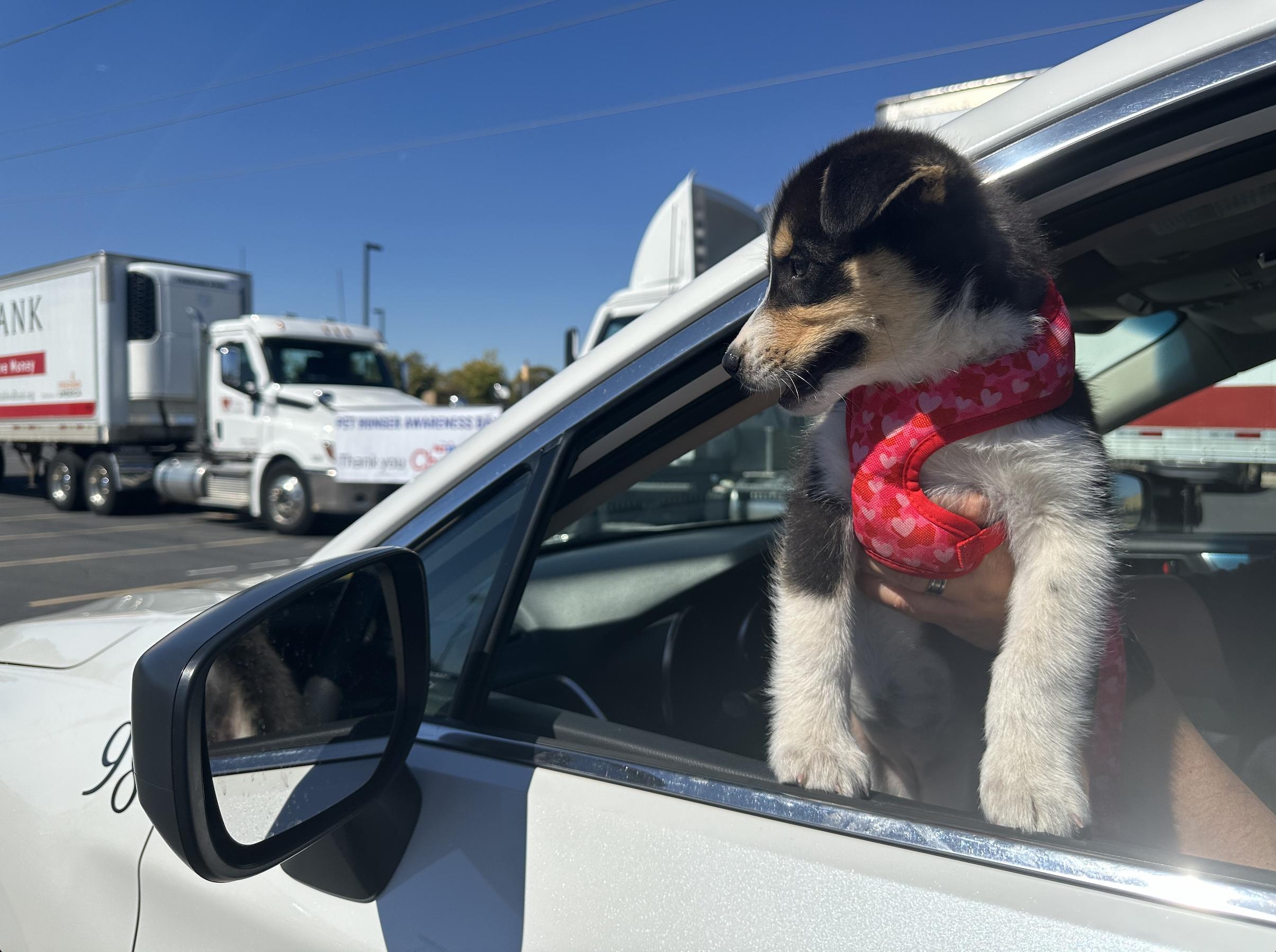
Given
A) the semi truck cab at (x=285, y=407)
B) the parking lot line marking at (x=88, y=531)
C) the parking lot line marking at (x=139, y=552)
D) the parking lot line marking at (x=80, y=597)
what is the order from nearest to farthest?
the parking lot line marking at (x=80, y=597), the parking lot line marking at (x=139, y=552), the semi truck cab at (x=285, y=407), the parking lot line marking at (x=88, y=531)

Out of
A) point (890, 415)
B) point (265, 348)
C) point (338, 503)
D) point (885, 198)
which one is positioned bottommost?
point (338, 503)

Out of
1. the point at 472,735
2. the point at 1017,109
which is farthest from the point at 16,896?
the point at 1017,109

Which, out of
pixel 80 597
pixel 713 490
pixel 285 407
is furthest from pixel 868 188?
pixel 285 407

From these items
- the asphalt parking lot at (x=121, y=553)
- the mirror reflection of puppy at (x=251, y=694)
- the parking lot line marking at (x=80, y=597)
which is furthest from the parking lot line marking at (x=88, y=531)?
the mirror reflection of puppy at (x=251, y=694)

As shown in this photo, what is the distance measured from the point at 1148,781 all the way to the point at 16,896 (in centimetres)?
188

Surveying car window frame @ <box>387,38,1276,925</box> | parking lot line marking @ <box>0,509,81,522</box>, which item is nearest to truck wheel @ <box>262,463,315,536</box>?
parking lot line marking @ <box>0,509,81,522</box>

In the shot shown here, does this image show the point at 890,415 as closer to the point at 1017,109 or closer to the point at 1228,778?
the point at 1017,109

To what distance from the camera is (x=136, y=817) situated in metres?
1.39

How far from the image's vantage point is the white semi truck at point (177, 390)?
13484 mm

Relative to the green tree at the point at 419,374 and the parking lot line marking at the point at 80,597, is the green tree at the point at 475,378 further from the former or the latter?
the parking lot line marking at the point at 80,597

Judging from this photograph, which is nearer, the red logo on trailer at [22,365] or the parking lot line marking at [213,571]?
the parking lot line marking at [213,571]

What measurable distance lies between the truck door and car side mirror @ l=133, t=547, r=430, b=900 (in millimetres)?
13375

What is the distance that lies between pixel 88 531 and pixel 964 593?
15973 millimetres

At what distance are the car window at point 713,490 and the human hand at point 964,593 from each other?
1330 mm
